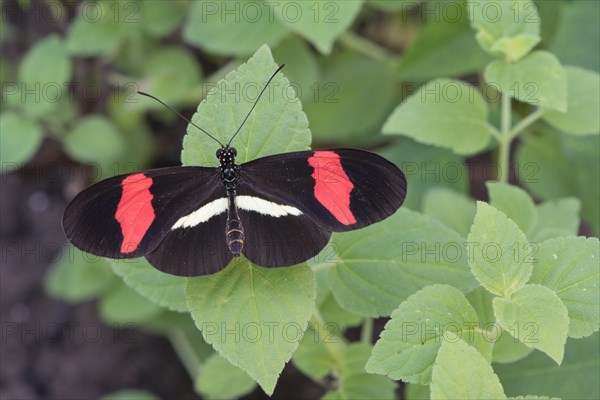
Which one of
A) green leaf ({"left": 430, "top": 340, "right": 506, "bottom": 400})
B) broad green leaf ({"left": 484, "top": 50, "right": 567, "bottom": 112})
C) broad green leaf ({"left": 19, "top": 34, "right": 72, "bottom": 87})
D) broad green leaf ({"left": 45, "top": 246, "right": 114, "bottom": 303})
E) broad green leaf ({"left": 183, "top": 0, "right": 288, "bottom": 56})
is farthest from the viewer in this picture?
broad green leaf ({"left": 45, "top": 246, "right": 114, "bottom": 303})

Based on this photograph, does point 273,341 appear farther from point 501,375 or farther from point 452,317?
point 501,375

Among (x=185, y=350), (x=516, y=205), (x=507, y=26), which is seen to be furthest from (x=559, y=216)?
(x=185, y=350)

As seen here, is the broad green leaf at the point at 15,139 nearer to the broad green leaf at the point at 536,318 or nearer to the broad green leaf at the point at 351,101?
the broad green leaf at the point at 351,101

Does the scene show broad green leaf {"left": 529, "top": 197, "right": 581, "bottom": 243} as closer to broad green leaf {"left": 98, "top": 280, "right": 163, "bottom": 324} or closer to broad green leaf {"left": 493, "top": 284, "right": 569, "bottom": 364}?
broad green leaf {"left": 493, "top": 284, "right": 569, "bottom": 364}

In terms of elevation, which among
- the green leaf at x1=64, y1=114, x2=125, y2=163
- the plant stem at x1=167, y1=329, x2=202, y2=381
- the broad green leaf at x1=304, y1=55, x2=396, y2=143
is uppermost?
the broad green leaf at x1=304, y1=55, x2=396, y2=143

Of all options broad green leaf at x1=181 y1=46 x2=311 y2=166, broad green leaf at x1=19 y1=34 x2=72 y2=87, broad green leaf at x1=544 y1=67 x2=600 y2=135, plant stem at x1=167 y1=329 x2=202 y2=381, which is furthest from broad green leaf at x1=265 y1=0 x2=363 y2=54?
plant stem at x1=167 y1=329 x2=202 y2=381

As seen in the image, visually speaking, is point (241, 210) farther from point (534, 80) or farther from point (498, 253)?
point (534, 80)

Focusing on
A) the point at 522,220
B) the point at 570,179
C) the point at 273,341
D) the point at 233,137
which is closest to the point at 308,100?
the point at 570,179

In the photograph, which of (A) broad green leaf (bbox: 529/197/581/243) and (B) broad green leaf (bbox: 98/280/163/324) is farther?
(B) broad green leaf (bbox: 98/280/163/324)

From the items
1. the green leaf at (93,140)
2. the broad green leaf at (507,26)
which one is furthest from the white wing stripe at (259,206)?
the green leaf at (93,140)
